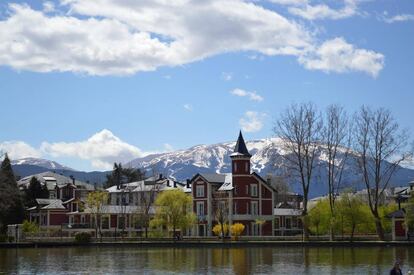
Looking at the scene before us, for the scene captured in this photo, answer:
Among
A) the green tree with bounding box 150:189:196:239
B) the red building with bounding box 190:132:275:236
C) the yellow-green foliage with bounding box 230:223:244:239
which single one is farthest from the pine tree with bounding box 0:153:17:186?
the yellow-green foliage with bounding box 230:223:244:239

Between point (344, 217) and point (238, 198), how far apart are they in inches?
847

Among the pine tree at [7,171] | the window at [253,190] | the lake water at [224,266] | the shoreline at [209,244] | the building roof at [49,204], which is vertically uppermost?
the pine tree at [7,171]

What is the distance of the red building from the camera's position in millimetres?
101750

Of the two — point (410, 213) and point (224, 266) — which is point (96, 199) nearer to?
point (410, 213)

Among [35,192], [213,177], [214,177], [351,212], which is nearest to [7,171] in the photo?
[35,192]

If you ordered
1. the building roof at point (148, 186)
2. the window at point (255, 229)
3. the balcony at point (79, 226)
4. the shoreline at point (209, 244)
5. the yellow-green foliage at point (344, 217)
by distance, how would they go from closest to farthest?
the shoreline at point (209, 244) → the yellow-green foliage at point (344, 217) → the window at point (255, 229) → the balcony at point (79, 226) → the building roof at point (148, 186)

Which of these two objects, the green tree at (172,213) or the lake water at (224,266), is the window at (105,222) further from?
the lake water at (224,266)

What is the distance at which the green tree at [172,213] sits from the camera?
311 ft

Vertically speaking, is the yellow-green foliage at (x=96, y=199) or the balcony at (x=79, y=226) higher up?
the yellow-green foliage at (x=96, y=199)

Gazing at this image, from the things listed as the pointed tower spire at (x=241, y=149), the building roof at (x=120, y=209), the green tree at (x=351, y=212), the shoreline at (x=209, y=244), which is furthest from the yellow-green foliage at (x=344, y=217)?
the building roof at (x=120, y=209)

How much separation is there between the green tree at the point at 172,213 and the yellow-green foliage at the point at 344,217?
17700 mm

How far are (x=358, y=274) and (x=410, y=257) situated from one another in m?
17.2

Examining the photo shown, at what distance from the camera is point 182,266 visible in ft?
159

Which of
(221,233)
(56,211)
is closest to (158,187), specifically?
(56,211)
